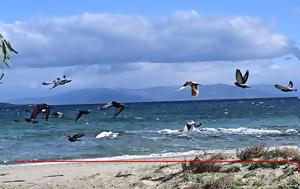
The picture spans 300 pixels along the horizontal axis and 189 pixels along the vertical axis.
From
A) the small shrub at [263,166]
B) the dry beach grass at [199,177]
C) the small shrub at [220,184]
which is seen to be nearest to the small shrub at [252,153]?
A: the dry beach grass at [199,177]

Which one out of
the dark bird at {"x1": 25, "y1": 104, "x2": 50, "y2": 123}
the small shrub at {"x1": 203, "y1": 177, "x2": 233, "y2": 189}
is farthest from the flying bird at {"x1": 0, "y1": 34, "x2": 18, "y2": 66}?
the small shrub at {"x1": 203, "y1": 177, "x2": 233, "y2": 189}

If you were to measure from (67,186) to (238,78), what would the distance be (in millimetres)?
8481

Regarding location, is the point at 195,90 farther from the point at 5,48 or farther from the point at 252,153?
the point at 252,153

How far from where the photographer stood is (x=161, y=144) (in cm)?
2855

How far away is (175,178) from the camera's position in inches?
457

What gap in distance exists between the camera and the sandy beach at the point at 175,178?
409 inches

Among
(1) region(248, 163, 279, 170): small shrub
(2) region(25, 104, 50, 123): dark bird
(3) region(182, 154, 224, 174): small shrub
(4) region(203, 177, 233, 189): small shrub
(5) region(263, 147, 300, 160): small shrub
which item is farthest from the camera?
(5) region(263, 147, 300, 160): small shrub

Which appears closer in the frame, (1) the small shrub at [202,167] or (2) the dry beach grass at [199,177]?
(2) the dry beach grass at [199,177]

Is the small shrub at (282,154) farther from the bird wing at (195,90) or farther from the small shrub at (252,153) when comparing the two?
the bird wing at (195,90)

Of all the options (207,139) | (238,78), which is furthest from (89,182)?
(207,139)

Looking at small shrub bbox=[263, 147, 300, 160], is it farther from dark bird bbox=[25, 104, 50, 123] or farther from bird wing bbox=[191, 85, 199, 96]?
dark bird bbox=[25, 104, 50, 123]

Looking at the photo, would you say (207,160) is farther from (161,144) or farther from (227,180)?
(161,144)

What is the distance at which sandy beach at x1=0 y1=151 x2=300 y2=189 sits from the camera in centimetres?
1039

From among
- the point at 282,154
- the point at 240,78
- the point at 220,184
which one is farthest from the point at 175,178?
the point at 240,78
